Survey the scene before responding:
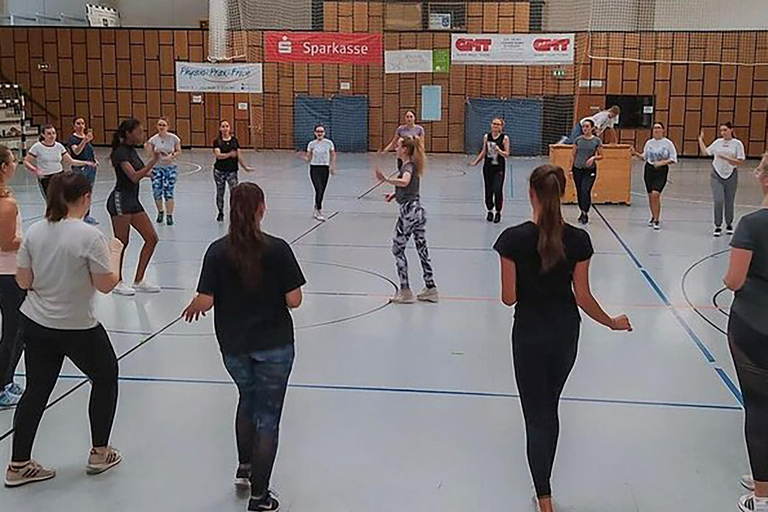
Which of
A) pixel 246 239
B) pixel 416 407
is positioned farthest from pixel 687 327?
pixel 246 239

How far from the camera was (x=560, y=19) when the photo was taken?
27672 mm

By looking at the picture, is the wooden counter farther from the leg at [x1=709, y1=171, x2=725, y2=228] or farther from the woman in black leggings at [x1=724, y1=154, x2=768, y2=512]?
the woman in black leggings at [x1=724, y1=154, x2=768, y2=512]

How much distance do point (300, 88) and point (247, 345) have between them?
88.9 ft

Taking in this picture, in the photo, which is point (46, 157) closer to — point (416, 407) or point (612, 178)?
point (416, 407)

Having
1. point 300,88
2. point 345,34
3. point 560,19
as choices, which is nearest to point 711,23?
point 560,19

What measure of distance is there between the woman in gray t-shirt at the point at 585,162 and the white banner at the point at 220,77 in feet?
58.6

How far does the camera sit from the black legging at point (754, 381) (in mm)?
3734

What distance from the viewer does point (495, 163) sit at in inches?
543

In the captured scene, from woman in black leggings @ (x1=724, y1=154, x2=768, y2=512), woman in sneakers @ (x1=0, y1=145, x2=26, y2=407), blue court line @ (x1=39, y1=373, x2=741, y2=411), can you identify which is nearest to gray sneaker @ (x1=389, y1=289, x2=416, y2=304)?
blue court line @ (x1=39, y1=373, x2=741, y2=411)

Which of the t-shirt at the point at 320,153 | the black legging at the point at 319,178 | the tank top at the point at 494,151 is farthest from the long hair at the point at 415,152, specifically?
the black legging at the point at 319,178

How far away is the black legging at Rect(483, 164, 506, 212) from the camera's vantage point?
1388 centimetres

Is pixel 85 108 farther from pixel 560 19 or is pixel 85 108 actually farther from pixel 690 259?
pixel 690 259

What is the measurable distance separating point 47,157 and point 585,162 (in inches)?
336

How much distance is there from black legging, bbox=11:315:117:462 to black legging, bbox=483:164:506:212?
33.7ft
